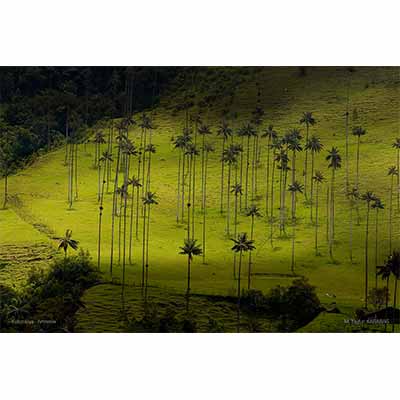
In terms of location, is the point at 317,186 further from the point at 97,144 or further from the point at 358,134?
the point at 97,144

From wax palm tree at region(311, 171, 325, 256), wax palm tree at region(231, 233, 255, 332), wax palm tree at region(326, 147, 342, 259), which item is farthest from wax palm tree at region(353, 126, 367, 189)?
wax palm tree at region(231, 233, 255, 332)

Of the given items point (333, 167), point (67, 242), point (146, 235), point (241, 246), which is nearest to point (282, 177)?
point (333, 167)

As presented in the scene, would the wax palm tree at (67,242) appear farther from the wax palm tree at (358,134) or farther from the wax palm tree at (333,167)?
the wax palm tree at (358,134)

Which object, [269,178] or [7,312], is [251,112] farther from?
[7,312]

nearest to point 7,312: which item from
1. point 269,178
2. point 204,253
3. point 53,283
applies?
point 53,283

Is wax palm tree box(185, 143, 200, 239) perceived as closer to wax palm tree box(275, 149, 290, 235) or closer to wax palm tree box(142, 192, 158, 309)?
wax palm tree box(142, 192, 158, 309)
